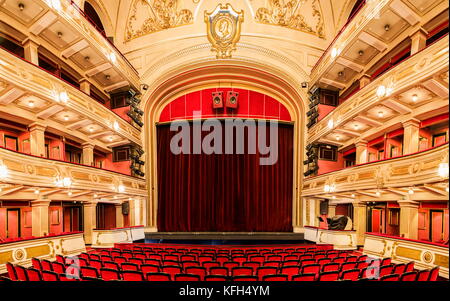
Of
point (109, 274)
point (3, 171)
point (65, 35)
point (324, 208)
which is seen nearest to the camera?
point (109, 274)

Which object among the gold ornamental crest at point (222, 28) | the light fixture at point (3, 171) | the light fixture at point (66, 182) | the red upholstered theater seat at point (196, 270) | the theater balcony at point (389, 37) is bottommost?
the red upholstered theater seat at point (196, 270)

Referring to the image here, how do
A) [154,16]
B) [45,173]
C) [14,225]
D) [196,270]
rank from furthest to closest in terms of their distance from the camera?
[45,173] → [154,16] → [14,225] → [196,270]

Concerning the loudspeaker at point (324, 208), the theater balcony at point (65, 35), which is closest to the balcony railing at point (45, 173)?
the theater balcony at point (65, 35)

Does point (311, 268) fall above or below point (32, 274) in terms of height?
below

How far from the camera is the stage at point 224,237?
9766 mm

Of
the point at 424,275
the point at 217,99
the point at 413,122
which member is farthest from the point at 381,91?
the point at 217,99

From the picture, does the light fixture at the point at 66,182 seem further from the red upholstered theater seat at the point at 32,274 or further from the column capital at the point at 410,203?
the column capital at the point at 410,203

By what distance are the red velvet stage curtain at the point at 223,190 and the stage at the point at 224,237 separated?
31.9 inches

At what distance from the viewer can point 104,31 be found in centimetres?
758

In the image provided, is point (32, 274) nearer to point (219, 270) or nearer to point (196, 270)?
point (196, 270)

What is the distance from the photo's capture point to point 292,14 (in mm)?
5730

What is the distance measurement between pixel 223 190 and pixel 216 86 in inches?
227
